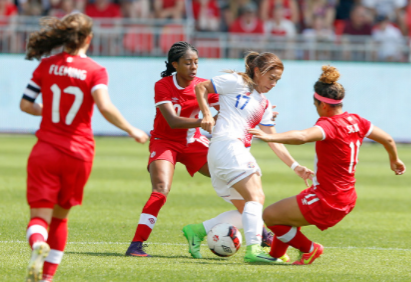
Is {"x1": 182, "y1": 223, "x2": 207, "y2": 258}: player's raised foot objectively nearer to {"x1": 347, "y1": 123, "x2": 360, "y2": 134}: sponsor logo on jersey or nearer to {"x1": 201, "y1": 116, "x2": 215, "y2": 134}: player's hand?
{"x1": 201, "y1": 116, "x2": 215, "y2": 134}: player's hand

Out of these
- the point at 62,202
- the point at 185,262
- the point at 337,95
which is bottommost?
the point at 185,262

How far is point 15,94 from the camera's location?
18.4 metres

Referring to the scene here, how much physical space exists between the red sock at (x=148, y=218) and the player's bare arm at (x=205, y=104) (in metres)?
0.99

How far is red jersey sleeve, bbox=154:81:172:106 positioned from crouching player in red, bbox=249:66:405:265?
1.48 meters

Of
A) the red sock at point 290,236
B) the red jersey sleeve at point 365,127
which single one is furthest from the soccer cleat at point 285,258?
the red jersey sleeve at point 365,127

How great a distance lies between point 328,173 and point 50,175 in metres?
2.33

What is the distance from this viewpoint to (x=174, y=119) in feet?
18.7

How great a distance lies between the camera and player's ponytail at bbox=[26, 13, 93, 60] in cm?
429

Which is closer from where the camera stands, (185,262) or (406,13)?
(185,262)

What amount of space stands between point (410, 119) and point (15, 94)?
11.7 m

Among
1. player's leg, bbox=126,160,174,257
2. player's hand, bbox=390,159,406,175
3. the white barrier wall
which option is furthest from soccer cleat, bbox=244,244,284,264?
the white barrier wall

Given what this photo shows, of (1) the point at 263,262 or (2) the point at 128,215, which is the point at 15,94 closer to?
(2) the point at 128,215

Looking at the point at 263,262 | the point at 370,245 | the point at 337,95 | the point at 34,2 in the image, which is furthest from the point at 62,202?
the point at 34,2

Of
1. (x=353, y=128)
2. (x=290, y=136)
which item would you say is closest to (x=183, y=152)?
(x=290, y=136)
